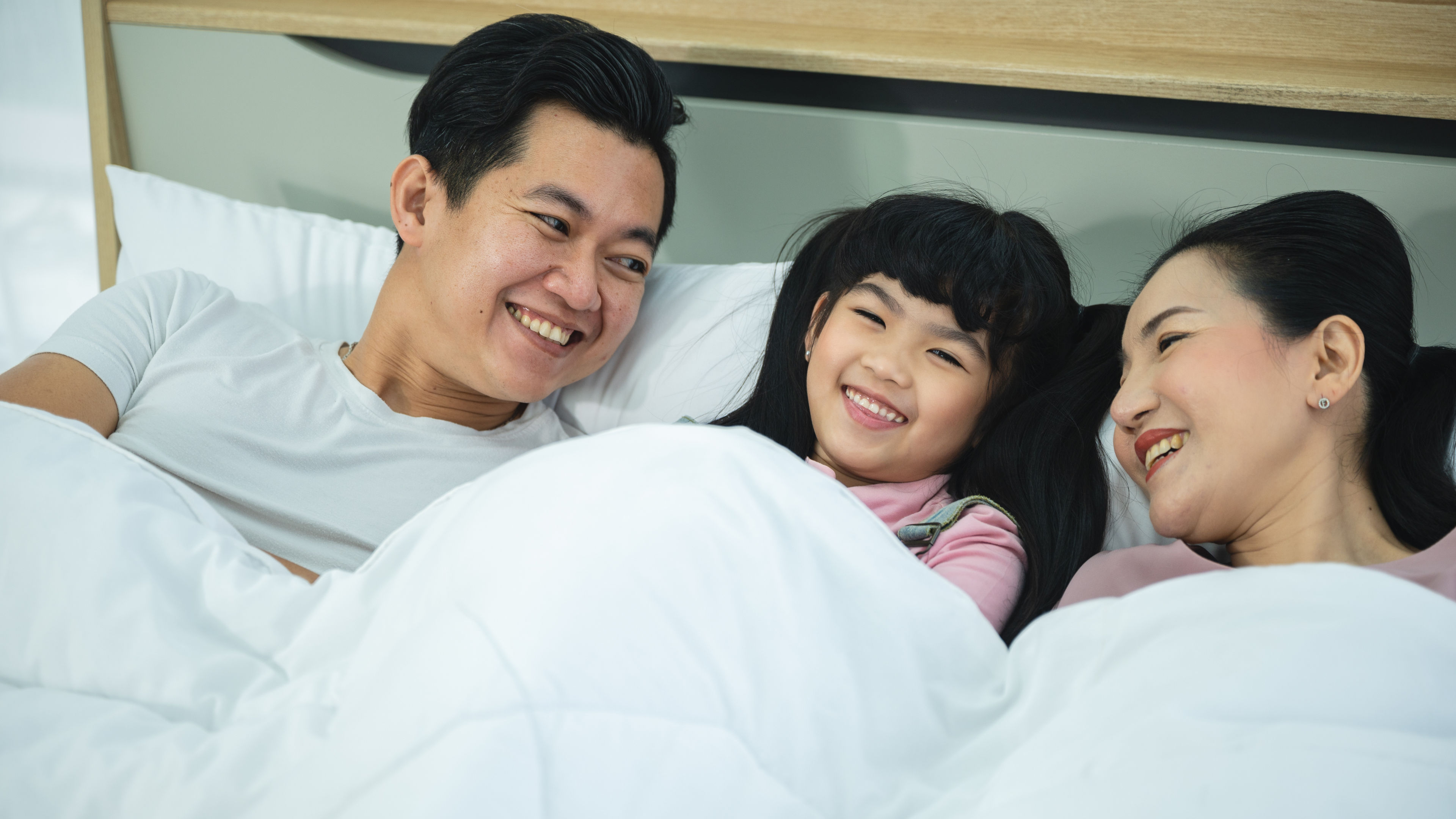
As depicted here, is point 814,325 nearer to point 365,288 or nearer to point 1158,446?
point 1158,446

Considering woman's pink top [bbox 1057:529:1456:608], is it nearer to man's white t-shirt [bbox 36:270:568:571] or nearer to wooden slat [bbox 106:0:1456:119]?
wooden slat [bbox 106:0:1456:119]

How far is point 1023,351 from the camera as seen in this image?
113 cm

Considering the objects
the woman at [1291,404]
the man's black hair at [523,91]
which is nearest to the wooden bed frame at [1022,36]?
the man's black hair at [523,91]

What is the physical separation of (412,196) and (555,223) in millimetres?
249

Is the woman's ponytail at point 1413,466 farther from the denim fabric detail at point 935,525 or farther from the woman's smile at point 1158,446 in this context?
the denim fabric detail at point 935,525

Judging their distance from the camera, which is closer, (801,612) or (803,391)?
(801,612)

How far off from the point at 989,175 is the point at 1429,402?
60 centimetres

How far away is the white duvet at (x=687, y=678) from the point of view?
20.9 inches

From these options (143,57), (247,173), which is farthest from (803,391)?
(143,57)

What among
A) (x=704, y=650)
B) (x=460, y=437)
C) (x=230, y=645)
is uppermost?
(x=704, y=650)

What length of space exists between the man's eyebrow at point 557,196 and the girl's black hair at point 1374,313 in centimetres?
71

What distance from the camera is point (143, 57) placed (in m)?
1.60

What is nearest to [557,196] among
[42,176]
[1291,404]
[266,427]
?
[266,427]

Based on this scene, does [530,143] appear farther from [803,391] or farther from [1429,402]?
[1429,402]
